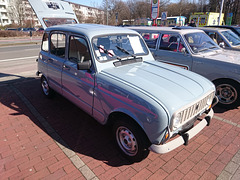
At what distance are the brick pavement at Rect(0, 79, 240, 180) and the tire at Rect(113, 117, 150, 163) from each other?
179mm

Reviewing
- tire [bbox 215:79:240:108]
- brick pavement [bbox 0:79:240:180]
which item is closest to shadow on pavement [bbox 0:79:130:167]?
brick pavement [bbox 0:79:240:180]

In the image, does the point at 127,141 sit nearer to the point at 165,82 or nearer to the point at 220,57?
the point at 165,82

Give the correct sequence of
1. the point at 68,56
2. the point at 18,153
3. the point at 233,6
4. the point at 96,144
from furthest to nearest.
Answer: the point at 233,6, the point at 68,56, the point at 96,144, the point at 18,153

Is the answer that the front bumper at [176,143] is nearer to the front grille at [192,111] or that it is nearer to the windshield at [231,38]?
the front grille at [192,111]

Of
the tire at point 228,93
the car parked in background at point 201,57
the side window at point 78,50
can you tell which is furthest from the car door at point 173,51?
the side window at point 78,50

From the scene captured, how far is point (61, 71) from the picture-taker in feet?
13.0

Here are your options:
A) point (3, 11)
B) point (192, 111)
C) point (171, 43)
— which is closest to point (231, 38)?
point (171, 43)

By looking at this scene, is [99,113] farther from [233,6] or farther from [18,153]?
[233,6]

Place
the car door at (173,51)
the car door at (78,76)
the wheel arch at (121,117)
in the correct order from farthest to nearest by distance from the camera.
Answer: the car door at (173,51), the car door at (78,76), the wheel arch at (121,117)

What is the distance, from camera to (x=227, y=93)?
15.0ft

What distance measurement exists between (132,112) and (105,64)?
115 centimetres

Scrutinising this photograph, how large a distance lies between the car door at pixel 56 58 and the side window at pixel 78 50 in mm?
321

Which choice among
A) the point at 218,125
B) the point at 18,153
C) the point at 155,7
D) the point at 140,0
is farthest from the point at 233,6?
the point at 18,153

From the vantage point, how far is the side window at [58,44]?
397 cm
